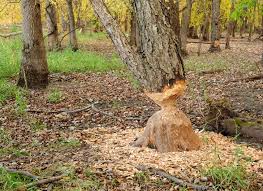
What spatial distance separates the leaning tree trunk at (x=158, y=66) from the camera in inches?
210

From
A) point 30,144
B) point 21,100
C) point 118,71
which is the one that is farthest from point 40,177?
point 118,71

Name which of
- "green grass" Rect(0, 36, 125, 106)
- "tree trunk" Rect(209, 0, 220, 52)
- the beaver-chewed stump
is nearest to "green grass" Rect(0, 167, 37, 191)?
the beaver-chewed stump

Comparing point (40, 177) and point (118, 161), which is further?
point (118, 161)

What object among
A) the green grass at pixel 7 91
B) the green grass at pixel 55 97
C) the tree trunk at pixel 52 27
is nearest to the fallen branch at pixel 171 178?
the green grass at pixel 55 97

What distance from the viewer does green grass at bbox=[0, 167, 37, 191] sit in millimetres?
4570

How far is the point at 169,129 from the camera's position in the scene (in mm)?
5641

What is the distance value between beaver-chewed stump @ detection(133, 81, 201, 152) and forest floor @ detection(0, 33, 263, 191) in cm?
16

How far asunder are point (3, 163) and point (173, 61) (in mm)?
2471

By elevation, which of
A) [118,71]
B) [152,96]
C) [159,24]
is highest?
[159,24]

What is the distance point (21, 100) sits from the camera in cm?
897

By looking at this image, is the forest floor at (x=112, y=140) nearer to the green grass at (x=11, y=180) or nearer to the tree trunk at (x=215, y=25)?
the green grass at (x=11, y=180)

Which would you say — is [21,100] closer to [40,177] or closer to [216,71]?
[40,177]

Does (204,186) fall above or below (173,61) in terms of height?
below

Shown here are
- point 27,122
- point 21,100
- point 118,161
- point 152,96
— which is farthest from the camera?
point 21,100
